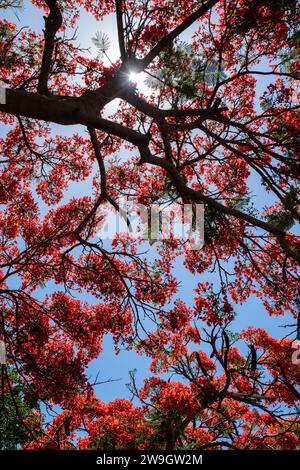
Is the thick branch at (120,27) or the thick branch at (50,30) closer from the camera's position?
the thick branch at (50,30)

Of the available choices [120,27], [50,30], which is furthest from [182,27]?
[50,30]

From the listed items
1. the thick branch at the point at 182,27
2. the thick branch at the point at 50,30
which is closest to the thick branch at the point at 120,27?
the thick branch at the point at 182,27

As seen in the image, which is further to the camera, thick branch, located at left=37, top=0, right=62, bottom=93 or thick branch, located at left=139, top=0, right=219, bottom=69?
thick branch, located at left=139, top=0, right=219, bottom=69

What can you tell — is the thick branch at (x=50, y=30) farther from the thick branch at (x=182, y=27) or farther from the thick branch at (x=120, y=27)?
the thick branch at (x=182, y=27)

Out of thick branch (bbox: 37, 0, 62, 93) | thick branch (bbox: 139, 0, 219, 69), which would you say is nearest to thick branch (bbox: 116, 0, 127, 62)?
thick branch (bbox: 139, 0, 219, 69)

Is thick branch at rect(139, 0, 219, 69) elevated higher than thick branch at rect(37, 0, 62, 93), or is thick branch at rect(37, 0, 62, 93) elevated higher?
thick branch at rect(139, 0, 219, 69)

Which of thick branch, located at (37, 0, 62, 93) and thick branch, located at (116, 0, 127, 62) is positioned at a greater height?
thick branch, located at (116, 0, 127, 62)

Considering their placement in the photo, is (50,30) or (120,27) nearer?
(50,30)

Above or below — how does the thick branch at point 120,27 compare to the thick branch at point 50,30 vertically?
above

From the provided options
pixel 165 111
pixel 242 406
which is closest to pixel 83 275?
pixel 165 111

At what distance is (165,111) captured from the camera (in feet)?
15.0

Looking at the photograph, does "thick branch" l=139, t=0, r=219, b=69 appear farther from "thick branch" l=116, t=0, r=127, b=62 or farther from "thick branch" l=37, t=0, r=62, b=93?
"thick branch" l=37, t=0, r=62, b=93

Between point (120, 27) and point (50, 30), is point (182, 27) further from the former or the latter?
point (50, 30)
